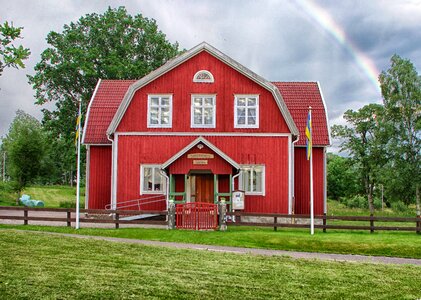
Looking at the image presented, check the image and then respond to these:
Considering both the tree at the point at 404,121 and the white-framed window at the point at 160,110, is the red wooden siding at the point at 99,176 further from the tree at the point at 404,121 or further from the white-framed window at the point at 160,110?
the tree at the point at 404,121

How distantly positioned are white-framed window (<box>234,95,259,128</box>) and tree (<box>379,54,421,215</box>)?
1617 centimetres

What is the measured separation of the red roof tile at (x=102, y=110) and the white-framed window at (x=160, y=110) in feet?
9.96

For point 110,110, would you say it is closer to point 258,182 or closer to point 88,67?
point 258,182

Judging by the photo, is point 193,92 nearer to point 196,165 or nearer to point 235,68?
point 235,68

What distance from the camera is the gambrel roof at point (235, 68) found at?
23266 millimetres

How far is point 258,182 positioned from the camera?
917 inches

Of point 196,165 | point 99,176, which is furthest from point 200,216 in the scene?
point 99,176

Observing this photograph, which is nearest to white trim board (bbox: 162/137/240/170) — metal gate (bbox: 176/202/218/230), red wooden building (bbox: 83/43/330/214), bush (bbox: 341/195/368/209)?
red wooden building (bbox: 83/43/330/214)

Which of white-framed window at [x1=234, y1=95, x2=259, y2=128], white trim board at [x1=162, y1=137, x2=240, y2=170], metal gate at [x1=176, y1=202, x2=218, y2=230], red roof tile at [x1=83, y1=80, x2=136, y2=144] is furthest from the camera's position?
red roof tile at [x1=83, y1=80, x2=136, y2=144]

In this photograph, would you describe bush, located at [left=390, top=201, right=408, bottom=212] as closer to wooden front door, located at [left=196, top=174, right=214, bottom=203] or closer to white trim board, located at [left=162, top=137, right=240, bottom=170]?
→ wooden front door, located at [left=196, top=174, right=214, bottom=203]

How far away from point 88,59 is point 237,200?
23624 millimetres

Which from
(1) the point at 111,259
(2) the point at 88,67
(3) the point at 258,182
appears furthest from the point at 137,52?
(1) the point at 111,259

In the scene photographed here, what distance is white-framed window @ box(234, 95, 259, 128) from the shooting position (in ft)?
76.7

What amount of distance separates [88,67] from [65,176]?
60.8 metres
